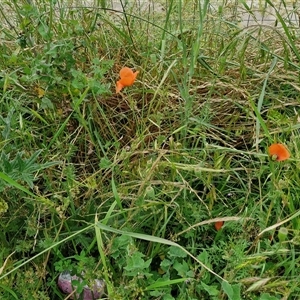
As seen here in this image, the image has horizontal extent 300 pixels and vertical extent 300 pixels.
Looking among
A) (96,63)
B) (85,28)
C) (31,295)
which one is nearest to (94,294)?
(31,295)

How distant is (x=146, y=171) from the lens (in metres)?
1.24

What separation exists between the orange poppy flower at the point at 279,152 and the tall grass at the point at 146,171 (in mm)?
44

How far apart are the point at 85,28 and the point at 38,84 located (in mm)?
253

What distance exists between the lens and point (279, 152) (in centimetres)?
122

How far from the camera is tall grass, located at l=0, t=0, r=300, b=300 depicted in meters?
1.16

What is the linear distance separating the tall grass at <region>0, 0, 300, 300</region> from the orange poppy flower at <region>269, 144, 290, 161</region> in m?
0.04

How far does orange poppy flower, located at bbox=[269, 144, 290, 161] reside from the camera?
1213mm

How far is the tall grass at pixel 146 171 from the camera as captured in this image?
3.81ft

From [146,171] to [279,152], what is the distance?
0.30 m

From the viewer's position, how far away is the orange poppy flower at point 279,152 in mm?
1213

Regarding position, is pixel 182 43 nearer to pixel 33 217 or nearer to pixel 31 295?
pixel 33 217

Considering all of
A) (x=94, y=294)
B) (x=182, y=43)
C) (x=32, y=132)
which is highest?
(x=182, y=43)

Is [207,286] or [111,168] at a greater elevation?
[111,168]

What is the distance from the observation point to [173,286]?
47.0 inches
